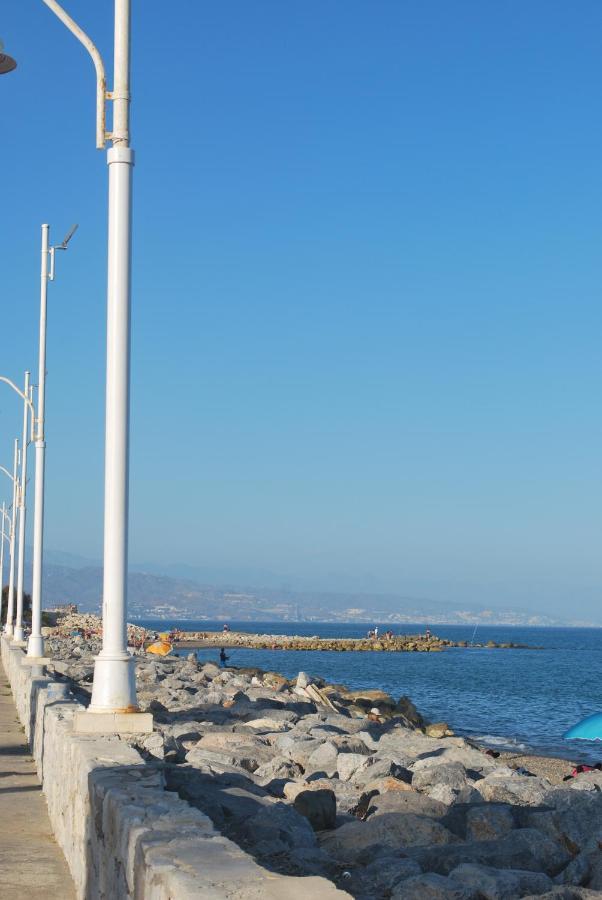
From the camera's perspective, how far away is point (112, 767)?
643cm

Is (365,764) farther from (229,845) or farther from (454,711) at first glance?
(454,711)

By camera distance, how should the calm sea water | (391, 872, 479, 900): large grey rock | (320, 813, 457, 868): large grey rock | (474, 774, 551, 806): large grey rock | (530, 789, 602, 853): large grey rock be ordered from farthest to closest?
the calm sea water
(474, 774, 551, 806): large grey rock
(530, 789, 602, 853): large grey rock
(320, 813, 457, 868): large grey rock
(391, 872, 479, 900): large grey rock

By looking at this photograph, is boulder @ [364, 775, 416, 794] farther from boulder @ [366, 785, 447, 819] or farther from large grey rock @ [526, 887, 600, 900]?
large grey rock @ [526, 887, 600, 900]

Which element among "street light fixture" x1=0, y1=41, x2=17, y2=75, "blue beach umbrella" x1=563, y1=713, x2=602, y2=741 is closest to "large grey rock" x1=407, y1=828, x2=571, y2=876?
"street light fixture" x1=0, y1=41, x2=17, y2=75

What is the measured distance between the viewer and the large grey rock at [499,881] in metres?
6.21

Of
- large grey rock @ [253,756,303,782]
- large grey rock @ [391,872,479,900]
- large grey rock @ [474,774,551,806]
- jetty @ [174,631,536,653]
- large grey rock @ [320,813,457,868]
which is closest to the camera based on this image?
large grey rock @ [391,872,479,900]

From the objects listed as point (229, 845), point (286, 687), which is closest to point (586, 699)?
point (286, 687)

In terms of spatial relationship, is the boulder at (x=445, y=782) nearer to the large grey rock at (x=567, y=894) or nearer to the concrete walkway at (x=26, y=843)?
the large grey rock at (x=567, y=894)

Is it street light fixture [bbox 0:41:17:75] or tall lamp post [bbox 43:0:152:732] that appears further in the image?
street light fixture [bbox 0:41:17:75]

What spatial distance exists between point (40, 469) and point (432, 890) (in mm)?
15488

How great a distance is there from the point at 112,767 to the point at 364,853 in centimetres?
198

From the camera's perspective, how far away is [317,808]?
862cm

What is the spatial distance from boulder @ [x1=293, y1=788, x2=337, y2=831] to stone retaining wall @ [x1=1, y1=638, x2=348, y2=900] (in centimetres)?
180

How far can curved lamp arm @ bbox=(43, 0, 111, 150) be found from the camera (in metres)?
9.06
